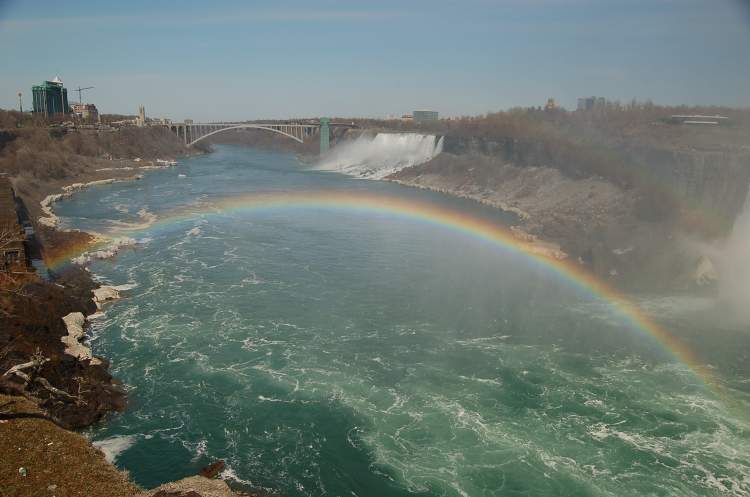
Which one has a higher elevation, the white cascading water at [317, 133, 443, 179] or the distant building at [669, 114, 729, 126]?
the distant building at [669, 114, 729, 126]

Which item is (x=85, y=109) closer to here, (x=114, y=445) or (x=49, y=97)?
(x=49, y=97)

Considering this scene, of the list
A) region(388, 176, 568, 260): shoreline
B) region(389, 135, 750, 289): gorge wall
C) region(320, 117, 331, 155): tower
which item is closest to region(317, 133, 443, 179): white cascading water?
region(320, 117, 331, 155): tower

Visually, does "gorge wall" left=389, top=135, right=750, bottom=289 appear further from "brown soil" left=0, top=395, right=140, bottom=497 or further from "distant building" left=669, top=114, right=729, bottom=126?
"brown soil" left=0, top=395, right=140, bottom=497

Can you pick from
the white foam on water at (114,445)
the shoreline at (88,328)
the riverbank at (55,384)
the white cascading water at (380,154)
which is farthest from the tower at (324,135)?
the white foam on water at (114,445)

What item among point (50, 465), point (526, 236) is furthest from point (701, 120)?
point (50, 465)

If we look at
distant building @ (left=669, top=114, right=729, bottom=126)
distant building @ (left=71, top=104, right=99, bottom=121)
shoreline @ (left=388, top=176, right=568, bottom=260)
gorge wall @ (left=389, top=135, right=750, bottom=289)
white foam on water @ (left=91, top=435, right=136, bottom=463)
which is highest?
distant building @ (left=71, top=104, right=99, bottom=121)

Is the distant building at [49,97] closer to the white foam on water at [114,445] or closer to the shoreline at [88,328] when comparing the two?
the shoreline at [88,328]
